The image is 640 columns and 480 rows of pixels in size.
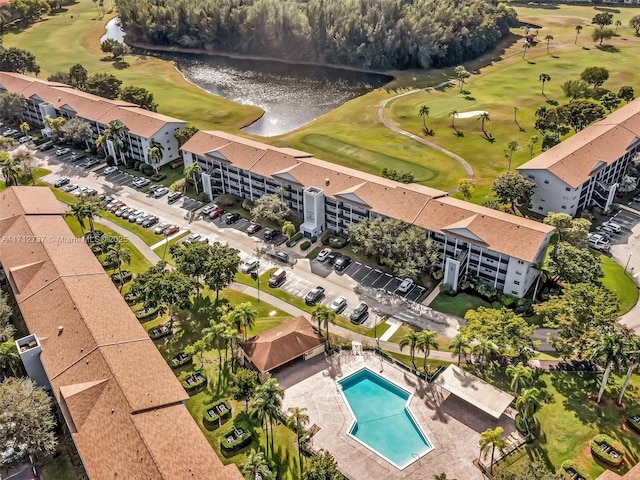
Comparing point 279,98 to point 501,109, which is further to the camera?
point 279,98

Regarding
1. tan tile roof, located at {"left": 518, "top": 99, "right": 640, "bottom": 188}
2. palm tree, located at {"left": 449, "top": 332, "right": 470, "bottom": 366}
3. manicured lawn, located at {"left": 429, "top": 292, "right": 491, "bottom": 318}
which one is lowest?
manicured lawn, located at {"left": 429, "top": 292, "right": 491, "bottom": 318}

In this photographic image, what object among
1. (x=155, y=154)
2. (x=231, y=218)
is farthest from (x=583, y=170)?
(x=155, y=154)

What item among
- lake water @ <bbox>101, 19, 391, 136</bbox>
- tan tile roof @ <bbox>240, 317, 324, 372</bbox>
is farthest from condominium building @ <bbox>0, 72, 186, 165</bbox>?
tan tile roof @ <bbox>240, 317, 324, 372</bbox>

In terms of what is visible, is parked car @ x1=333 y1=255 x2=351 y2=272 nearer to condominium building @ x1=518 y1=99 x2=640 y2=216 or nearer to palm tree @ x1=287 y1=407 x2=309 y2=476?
palm tree @ x1=287 y1=407 x2=309 y2=476

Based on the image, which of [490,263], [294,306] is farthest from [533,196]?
[294,306]

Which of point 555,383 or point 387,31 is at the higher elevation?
point 387,31

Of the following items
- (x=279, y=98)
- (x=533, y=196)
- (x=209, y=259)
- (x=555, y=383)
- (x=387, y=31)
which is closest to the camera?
(x=555, y=383)

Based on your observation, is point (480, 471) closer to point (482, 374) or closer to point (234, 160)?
point (482, 374)
